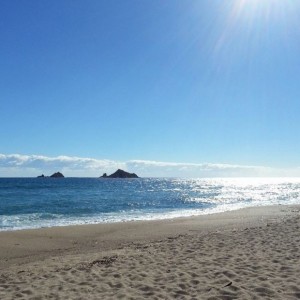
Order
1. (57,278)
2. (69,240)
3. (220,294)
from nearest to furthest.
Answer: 1. (220,294)
2. (57,278)
3. (69,240)

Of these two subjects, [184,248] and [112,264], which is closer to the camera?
[112,264]

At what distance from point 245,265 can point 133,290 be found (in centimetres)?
323

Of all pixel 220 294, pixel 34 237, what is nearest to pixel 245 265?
pixel 220 294

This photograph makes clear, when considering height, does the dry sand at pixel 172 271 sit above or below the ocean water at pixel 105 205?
above

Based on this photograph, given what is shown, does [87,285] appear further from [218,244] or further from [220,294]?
[218,244]

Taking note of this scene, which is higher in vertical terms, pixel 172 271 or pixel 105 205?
pixel 172 271

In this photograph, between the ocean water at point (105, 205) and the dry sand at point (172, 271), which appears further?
the ocean water at point (105, 205)

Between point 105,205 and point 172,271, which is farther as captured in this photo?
point 105,205

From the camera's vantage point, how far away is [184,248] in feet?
40.5

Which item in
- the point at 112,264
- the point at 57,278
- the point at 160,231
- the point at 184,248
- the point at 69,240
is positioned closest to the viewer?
the point at 57,278

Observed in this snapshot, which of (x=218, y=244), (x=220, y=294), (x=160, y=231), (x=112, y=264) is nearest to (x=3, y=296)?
(x=112, y=264)

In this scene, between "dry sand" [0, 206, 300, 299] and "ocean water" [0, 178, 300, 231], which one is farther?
"ocean water" [0, 178, 300, 231]

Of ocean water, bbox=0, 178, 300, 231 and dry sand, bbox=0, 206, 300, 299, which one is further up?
dry sand, bbox=0, 206, 300, 299

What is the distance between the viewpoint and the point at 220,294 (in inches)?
287
